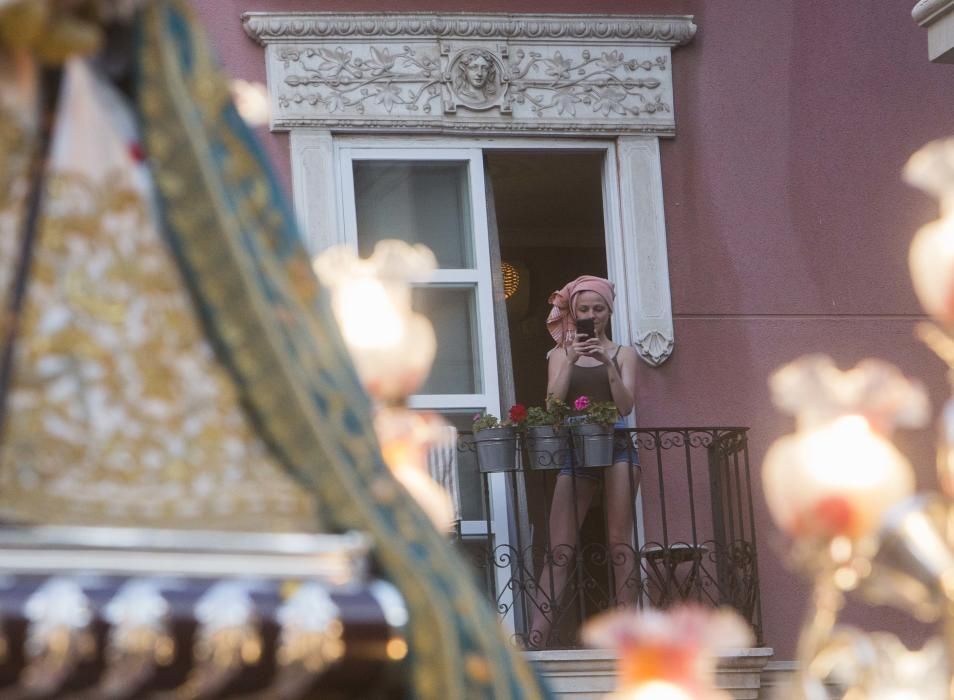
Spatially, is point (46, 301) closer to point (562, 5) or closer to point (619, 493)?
point (619, 493)

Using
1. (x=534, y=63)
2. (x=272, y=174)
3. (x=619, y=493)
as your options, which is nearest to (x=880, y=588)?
(x=272, y=174)

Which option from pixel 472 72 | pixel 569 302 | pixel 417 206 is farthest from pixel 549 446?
pixel 472 72

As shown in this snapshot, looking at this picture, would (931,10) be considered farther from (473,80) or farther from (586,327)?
(473,80)

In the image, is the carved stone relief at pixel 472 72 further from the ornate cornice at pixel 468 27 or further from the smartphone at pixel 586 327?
the smartphone at pixel 586 327

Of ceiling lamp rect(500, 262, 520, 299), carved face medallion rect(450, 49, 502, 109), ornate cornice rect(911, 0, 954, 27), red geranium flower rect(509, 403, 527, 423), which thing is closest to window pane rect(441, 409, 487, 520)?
red geranium flower rect(509, 403, 527, 423)

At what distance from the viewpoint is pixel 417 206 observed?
1045 cm

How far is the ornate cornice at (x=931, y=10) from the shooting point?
28.9 ft

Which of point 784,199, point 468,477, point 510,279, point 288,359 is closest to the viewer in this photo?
point 288,359

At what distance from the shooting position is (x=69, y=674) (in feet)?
8.84

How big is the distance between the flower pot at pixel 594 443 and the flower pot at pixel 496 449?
0.31 metres

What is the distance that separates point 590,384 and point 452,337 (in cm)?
80

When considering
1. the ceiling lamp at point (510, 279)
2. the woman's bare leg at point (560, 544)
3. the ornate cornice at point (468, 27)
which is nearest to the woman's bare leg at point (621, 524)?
the woman's bare leg at point (560, 544)

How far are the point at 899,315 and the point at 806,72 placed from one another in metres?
Result: 1.36

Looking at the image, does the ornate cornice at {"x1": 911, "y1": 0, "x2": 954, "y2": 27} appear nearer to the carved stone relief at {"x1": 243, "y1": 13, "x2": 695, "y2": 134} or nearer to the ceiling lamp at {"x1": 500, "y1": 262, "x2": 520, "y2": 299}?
the carved stone relief at {"x1": 243, "y1": 13, "x2": 695, "y2": 134}
